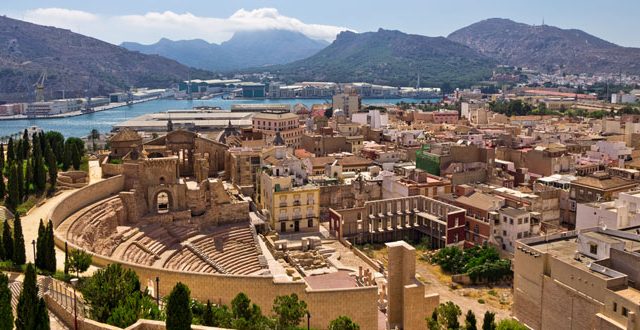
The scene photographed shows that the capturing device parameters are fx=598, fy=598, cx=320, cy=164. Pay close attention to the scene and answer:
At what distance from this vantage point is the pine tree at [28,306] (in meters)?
13.9

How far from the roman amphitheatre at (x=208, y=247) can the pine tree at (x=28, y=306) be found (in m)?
7.73

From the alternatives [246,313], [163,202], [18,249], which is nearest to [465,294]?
[246,313]

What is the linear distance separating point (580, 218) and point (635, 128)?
3986 centimetres

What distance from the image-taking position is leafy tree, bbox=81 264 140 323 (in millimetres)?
16500

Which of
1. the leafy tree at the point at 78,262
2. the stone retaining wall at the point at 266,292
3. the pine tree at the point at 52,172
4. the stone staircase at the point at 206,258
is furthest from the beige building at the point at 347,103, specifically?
the leafy tree at the point at 78,262

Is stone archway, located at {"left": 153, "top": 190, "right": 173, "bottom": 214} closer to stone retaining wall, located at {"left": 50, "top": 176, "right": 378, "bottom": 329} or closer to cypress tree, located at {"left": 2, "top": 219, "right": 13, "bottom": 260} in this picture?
stone retaining wall, located at {"left": 50, "top": 176, "right": 378, "bottom": 329}

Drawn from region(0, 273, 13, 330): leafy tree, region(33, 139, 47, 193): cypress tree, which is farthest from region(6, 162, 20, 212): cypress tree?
region(0, 273, 13, 330): leafy tree

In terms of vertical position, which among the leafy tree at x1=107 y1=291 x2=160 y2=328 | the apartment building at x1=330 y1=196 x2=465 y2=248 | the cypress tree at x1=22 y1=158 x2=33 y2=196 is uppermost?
the cypress tree at x1=22 y1=158 x2=33 y2=196

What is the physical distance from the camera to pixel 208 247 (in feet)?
101

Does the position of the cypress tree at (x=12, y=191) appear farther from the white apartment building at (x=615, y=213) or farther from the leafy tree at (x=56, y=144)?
the white apartment building at (x=615, y=213)

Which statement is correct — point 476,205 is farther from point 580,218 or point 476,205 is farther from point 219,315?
point 219,315

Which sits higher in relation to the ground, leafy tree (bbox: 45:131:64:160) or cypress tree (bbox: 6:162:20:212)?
leafy tree (bbox: 45:131:64:160)

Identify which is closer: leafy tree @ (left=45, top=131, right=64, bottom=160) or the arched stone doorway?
the arched stone doorway

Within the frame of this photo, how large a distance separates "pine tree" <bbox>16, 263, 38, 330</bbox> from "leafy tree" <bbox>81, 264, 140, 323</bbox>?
2.41 metres
